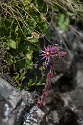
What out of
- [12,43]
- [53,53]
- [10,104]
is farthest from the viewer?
[12,43]

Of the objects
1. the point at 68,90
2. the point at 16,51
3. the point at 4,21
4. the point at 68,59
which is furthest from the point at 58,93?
the point at 4,21

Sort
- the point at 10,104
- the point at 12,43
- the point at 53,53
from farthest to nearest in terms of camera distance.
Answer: the point at 12,43 < the point at 53,53 < the point at 10,104

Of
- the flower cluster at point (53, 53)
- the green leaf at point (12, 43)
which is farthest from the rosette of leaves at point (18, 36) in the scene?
the flower cluster at point (53, 53)

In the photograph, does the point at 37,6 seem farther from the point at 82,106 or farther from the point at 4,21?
the point at 82,106

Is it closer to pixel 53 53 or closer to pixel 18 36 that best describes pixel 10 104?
pixel 53 53

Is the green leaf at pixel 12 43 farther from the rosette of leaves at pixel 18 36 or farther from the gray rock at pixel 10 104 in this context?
the gray rock at pixel 10 104

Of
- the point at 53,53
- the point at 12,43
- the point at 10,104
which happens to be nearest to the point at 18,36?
the point at 12,43

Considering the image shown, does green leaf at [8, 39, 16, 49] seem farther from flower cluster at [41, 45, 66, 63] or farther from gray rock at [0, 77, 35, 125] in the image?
gray rock at [0, 77, 35, 125]

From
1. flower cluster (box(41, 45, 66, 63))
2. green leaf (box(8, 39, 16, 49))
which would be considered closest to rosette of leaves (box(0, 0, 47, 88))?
green leaf (box(8, 39, 16, 49))

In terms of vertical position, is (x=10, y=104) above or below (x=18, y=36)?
below
